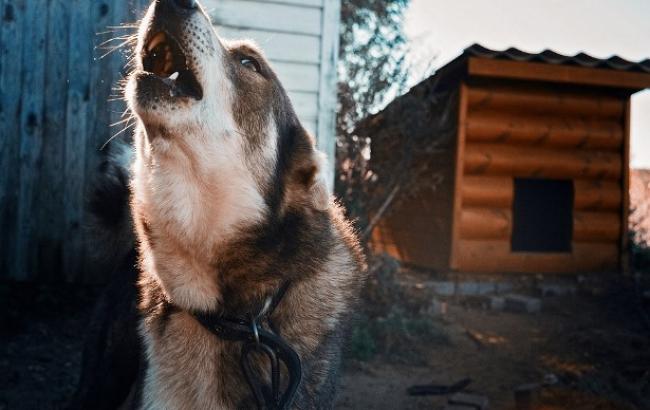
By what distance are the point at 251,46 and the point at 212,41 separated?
405mm

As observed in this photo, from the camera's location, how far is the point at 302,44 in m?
5.05

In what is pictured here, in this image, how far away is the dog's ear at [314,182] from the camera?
2363 millimetres

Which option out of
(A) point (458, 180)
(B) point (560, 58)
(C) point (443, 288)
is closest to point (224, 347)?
(C) point (443, 288)

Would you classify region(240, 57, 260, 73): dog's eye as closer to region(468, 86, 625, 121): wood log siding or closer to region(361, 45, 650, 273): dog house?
region(361, 45, 650, 273): dog house

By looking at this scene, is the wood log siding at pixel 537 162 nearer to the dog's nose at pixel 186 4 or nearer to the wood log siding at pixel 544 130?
the wood log siding at pixel 544 130

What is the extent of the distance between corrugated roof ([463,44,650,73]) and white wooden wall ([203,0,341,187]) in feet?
8.84

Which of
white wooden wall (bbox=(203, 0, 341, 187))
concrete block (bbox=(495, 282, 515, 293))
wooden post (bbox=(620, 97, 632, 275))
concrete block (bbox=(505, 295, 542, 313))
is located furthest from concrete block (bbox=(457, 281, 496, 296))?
white wooden wall (bbox=(203, 0, 341, 187))

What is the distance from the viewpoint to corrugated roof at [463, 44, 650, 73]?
711 centimetres

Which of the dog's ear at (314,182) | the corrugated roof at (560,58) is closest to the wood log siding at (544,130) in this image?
the corrugated roof at (560,58)

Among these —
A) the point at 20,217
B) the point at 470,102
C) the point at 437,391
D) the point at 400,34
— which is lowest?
the point at 437,391

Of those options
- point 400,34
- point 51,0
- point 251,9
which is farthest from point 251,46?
point 400,34

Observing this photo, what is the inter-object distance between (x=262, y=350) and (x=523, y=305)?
5.41 meters

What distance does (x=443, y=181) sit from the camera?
323 inches

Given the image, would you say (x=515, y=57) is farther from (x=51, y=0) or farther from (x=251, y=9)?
(x=51, y=0)
